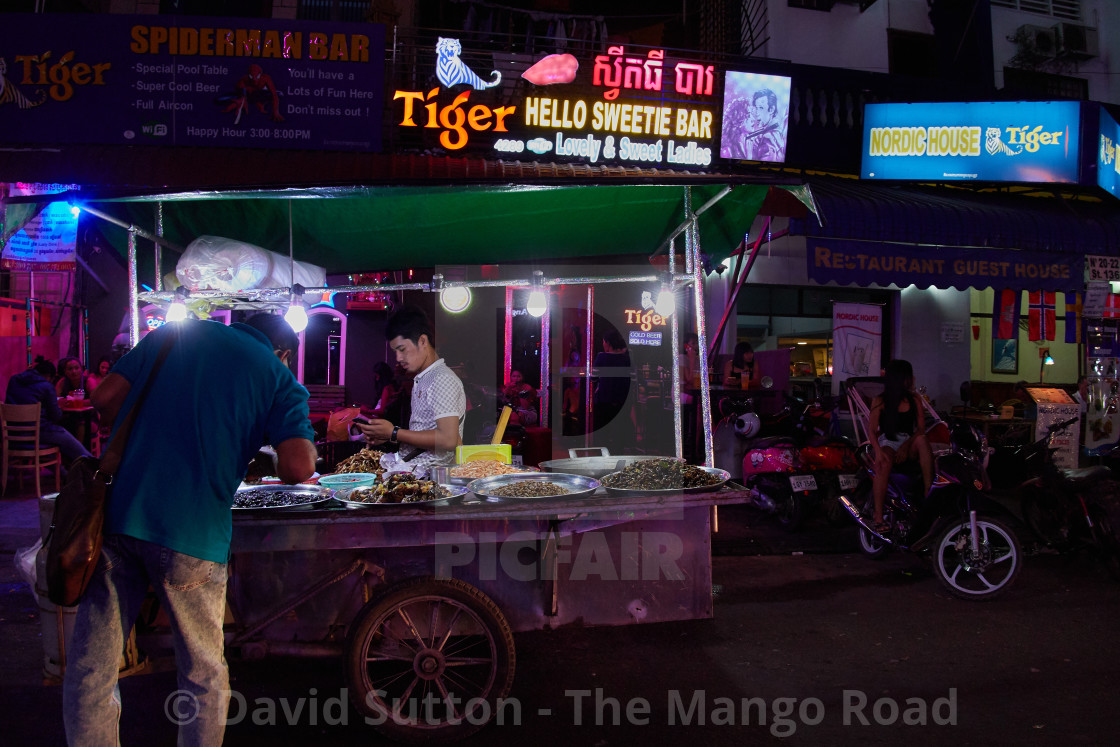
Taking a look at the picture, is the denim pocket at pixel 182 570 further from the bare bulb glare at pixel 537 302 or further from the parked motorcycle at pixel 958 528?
the parked motorcycle at pixel 958 528

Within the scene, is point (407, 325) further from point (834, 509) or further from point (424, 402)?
point (834, 509)

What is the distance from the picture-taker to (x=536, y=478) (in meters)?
4.05

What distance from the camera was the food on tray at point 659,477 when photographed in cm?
377

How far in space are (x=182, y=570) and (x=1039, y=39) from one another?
17.1 meters

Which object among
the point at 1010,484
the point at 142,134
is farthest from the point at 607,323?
the point at 142,134

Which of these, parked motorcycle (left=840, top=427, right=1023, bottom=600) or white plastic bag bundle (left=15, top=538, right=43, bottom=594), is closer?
white plastic bag bundle (left=15, top=538, right=43, bottom=594)

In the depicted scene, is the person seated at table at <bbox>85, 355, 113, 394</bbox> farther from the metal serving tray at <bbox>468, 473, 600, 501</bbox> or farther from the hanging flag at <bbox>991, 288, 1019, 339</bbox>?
the hanging flag at <bbox>991, 288, 1019, 339</bbox>

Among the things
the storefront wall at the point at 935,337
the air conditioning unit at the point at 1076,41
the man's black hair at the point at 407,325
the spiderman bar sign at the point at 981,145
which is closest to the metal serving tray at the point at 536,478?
the man's black hair at the point at 407,325

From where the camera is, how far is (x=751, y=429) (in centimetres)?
848

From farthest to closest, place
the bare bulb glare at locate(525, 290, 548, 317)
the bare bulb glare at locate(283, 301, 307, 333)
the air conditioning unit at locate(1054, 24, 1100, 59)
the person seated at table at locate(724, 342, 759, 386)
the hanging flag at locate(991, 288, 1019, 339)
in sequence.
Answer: the air conditioning unit at locate(1054, 24, 1100, 59) → the person seated at table at locate(724, 342, 759, 386) → the hanging flag at locate(991, 288, 1019, 339) → the bare bulb glare at locate(525, 290, 548, 317) → the bare bulb glare at locate(283, 301, 307, 333)

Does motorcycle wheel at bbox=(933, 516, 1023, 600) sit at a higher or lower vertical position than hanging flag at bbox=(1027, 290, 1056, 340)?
lower

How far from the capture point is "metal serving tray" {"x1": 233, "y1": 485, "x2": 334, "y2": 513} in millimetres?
3242

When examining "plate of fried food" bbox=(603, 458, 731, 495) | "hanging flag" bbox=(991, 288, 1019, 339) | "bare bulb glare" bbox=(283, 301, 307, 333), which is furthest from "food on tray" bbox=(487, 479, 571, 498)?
"hanging flag" bbox=(991, 288, 1019, 339)

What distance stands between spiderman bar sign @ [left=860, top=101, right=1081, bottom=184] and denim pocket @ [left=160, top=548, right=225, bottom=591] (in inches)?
444
